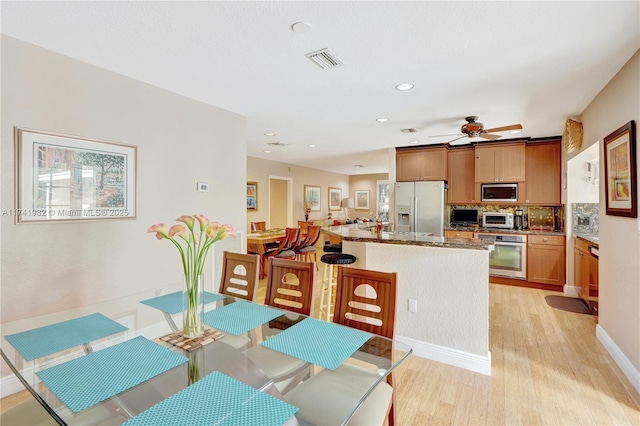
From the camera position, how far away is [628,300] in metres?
2.37

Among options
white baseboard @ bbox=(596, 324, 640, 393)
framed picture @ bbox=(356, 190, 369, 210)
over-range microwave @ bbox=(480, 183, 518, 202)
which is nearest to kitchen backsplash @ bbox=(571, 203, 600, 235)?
over-range microwave @ bbox=(480, 183, 518, 202)

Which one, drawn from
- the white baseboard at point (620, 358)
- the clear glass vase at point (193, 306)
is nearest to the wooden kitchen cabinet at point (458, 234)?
the white baseboard at point (620, 358)

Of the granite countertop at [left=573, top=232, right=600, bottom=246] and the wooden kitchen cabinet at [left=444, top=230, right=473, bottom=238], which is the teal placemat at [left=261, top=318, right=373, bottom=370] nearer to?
the granite countertop at [left=573, top=232, right=600, bottom=246]

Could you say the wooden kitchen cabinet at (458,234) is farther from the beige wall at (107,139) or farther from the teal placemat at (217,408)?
the teal placemat at (217,408)

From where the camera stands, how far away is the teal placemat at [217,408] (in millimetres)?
938

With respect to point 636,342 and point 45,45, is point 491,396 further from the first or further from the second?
point 45,45

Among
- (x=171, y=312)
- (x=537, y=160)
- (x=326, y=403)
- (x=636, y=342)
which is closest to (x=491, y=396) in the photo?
(x=636, y=342)

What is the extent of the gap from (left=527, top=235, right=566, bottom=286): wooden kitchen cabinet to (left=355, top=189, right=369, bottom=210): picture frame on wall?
6.45 meters

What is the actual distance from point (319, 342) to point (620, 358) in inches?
105

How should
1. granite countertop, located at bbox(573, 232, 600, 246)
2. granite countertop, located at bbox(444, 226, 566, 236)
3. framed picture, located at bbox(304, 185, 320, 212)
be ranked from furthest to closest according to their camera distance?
framed picture, located at bbox(304, 185, 320, 212) < granite countertop, located at bbox(444, 226, 566, 236) < granite countertop, located at bbox(573, 232, 600, 246)

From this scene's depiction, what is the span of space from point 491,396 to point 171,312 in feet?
7.24

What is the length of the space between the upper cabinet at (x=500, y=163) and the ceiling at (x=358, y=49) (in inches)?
59.5

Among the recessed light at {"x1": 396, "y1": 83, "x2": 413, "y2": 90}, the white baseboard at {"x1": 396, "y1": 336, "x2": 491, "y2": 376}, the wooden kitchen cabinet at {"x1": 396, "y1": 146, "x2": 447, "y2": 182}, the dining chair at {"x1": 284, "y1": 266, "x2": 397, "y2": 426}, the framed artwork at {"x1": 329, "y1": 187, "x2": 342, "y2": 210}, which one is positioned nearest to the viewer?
the dining chair at {"x1": 284, "y1": 266, "x2": 397, "y2": 426}

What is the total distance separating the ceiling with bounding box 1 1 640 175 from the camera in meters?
1.75
